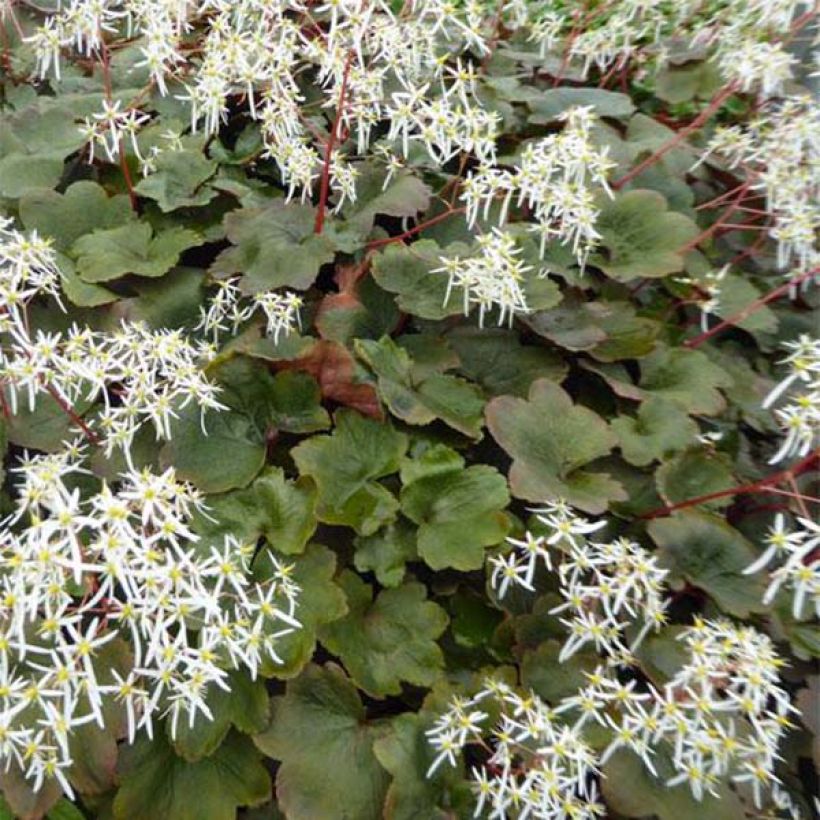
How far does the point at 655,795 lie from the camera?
1.15m

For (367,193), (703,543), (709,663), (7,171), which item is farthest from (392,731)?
(7,171)

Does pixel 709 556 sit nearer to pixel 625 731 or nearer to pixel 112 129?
pixel 625 731

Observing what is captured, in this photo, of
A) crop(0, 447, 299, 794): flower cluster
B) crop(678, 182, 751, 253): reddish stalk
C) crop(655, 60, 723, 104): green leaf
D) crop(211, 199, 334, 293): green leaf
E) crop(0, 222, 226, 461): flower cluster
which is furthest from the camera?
crop(655, 60, 723, 104): green leaf

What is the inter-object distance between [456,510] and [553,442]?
23 centimetres

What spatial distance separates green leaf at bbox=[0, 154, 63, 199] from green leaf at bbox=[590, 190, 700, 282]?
122 centimetres

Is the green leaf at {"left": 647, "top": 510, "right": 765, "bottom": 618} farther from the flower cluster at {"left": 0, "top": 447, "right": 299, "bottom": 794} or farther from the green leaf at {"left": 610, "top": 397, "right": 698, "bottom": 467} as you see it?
the flower cluster at {"left": 0, "top": 447, "right": 299, "bottom": 794}

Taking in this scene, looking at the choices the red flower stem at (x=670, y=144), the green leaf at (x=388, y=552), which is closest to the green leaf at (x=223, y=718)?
the green leaf at (x=388, y=552)

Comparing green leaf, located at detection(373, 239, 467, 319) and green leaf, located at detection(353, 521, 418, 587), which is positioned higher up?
green leaf, located at detection(373, 239, 467, 319)

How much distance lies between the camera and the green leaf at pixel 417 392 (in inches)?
56.7

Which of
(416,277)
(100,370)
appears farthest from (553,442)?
(100,370)

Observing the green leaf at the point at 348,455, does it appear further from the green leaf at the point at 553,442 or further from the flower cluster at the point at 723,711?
the flower cluster at the point at 723,711

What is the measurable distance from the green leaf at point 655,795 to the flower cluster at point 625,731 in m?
0.01

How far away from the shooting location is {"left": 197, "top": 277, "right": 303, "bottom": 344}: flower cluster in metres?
1.46

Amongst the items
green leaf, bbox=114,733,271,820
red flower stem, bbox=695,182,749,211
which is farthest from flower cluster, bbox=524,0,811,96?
green leaf, bbox=114,733,271,820
